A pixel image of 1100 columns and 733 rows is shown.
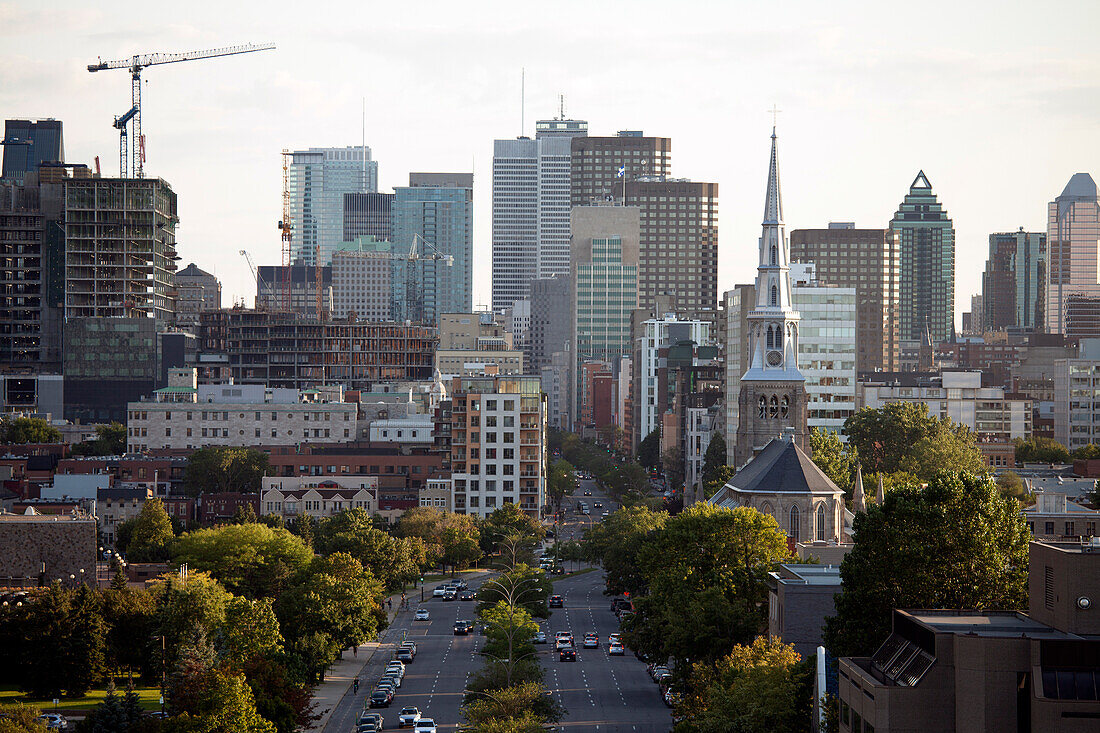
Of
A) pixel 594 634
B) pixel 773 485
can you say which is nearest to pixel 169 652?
pixel 594 634

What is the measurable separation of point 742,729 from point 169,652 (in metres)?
49.9

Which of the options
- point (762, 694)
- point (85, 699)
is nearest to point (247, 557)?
point (85, 699)

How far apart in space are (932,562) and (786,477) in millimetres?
62981

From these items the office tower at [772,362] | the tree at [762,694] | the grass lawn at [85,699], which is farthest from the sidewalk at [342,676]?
the office tower at [772,362]

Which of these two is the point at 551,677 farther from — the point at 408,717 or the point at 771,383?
the point at 771,383

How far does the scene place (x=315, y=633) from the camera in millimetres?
122625

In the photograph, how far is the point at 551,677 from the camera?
122 m

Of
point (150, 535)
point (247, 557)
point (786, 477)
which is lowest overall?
point (150, 535)

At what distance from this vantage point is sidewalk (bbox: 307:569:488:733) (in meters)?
110

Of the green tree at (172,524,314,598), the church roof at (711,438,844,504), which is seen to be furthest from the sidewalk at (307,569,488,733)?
the church roof at (711,438,844,504)

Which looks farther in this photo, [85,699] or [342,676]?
[342,676]

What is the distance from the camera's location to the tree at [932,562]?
75.1 m

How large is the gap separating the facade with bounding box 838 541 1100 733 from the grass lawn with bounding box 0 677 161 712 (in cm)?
5948

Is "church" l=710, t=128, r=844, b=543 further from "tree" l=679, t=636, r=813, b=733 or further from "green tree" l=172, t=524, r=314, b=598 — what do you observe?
"tree" l=679, t=636, r=813, b=733
